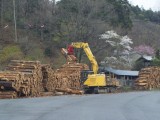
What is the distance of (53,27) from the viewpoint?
229 ft

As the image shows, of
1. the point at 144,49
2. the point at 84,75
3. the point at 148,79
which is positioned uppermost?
the point at 144,49

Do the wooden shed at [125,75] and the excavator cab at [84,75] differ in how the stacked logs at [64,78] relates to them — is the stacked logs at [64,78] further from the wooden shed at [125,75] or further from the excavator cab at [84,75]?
the wooden shed at [125,75]

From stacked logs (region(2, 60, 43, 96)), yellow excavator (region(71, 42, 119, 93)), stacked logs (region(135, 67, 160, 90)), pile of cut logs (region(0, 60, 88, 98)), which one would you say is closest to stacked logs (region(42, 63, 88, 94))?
pile of cut logs (region(0, 60, 88, 98))

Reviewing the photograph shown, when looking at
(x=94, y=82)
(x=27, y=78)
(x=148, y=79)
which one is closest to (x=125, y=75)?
(x=148, y=79)

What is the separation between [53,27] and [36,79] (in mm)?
34743

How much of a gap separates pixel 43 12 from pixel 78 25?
7.29 m

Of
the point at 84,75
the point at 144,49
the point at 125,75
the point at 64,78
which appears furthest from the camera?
the point at 144,49

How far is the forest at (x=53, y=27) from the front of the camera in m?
65.3

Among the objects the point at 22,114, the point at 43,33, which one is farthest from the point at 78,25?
the point at 22,114

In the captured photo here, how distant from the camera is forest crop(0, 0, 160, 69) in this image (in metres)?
65.3

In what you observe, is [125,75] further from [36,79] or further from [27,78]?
[27,78]

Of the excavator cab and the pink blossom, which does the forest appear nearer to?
the pink blossom

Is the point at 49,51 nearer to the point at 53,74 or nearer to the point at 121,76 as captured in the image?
the point at 121,76

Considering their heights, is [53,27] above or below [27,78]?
above
